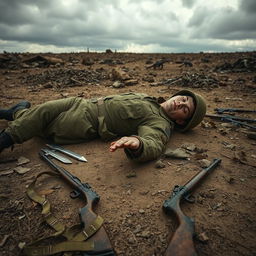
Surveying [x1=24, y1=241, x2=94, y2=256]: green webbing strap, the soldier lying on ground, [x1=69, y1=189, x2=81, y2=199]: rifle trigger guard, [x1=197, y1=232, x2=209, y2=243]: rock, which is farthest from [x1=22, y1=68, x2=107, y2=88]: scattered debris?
[x1=197, y1=232, x2=209, y2=243]: rock

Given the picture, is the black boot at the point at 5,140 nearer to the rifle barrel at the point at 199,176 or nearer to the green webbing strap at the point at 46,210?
the green webbing strap at the point at 46,210

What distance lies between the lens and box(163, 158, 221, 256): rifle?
1.45 metres

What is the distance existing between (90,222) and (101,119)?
5.37 ft

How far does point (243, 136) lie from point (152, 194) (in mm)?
2386

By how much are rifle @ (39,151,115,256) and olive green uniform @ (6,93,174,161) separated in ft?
2.91

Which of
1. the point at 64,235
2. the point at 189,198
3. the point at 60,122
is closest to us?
the point at 64,235

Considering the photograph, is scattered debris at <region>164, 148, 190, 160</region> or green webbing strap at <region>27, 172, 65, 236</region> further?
scattered debris at <region>164, 148, 190, 160</region>

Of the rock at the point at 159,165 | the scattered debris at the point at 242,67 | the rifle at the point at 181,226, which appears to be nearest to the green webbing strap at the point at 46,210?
the rifle at the point at 181,226

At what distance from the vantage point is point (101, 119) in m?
3.07

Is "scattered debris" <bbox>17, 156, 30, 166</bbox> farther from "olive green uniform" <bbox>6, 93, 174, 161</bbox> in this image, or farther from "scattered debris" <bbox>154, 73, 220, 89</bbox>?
"scattered debris" <bbox>154, 73, 220, 89</bbox>

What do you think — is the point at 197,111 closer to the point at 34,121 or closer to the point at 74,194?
the point at 74,194

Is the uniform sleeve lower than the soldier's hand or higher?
lower

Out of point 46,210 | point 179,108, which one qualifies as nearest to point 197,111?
point 179,108

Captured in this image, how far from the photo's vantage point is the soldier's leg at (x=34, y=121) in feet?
9.22
